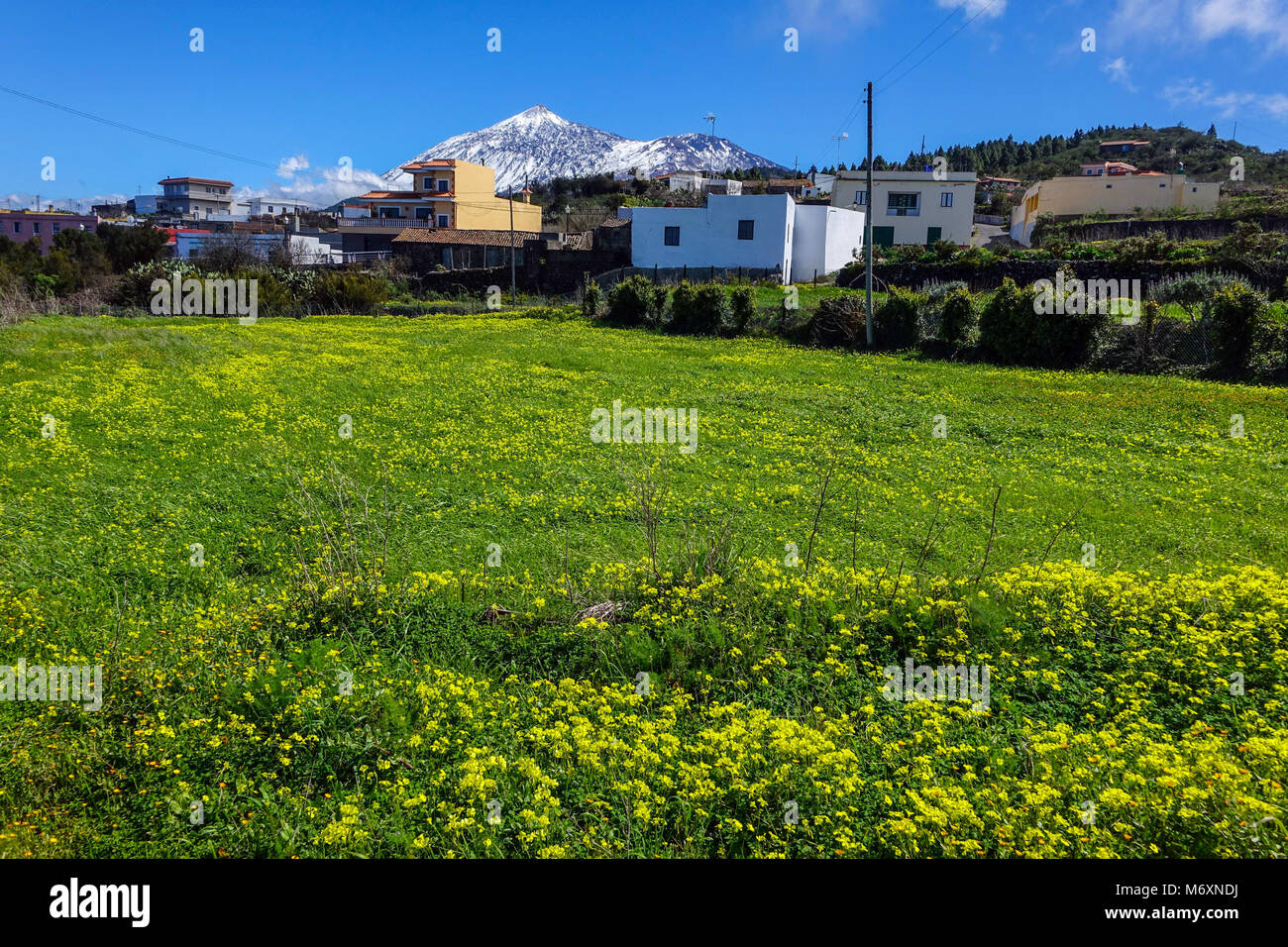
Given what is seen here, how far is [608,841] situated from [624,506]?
712 centimetres

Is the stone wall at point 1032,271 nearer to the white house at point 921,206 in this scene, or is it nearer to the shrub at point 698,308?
the shrub at point 698,308

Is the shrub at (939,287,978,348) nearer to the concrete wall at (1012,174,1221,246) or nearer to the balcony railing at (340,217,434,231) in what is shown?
the concrete wall at (1012,174,1221,246)

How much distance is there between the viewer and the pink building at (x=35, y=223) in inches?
3214

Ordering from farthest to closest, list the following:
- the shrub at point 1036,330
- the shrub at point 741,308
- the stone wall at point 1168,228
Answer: the stone wall at point 1168,228 < the shrub at point 741,308 < the shrub at point 1036,330

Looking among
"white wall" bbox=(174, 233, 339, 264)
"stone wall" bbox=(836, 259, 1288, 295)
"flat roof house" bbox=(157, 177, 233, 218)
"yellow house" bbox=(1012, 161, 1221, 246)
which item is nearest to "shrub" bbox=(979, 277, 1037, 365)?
"stone wall" bbox=(836, 259, 1288, 295)

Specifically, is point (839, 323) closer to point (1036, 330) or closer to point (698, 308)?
point (698, 308)

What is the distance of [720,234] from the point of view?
46312mm

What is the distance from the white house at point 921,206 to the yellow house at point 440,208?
30868 millimetres

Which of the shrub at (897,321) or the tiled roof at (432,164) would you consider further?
the tiled roof at (432,164)

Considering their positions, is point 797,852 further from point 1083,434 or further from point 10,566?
point 1083,434

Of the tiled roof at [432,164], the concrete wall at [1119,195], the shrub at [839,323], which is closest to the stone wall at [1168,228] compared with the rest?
the concrete wall at [1119,195]

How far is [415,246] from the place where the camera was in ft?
187

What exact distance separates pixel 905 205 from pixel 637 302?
97.5 ft

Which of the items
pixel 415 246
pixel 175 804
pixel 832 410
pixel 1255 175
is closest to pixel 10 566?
pixel 175 804
